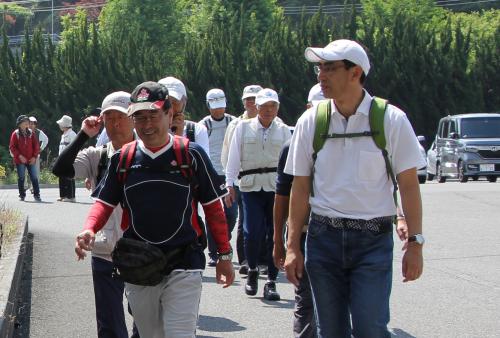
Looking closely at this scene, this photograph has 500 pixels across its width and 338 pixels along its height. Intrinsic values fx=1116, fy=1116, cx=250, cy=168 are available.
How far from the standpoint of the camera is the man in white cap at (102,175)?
6426 mm

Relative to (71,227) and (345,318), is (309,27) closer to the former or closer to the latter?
(71,227)

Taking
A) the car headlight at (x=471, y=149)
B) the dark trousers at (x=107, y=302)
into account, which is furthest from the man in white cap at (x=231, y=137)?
the car headlight at (x=471, y=149)

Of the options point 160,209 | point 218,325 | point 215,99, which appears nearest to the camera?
point 160,209

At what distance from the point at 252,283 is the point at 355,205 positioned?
4.96 metres

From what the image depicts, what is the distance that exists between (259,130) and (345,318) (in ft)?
16.8

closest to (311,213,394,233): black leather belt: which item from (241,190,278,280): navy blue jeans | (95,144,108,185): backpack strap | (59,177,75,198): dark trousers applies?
(95,144,108,185): backpack strap

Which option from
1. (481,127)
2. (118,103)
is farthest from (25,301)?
(481,127)

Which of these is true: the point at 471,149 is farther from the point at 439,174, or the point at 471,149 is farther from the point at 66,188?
the point at 66,188

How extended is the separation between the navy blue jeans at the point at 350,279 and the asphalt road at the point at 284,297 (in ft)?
10.4

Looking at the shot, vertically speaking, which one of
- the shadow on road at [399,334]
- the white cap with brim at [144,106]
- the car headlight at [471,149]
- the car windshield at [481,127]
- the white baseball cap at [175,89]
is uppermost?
the white cap with brim at [144,106]

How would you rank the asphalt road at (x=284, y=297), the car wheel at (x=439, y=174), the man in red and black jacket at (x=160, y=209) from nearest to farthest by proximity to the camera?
the man in red and black jacket at (x=160, y=209), the asphalt road at (x=284, y=297), the car wheel at (x=439, y=174)

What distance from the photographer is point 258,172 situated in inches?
401

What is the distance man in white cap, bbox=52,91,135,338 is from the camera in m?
6.43

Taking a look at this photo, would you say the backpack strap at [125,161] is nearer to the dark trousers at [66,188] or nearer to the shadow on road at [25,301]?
the shadow on road at [25,301]
